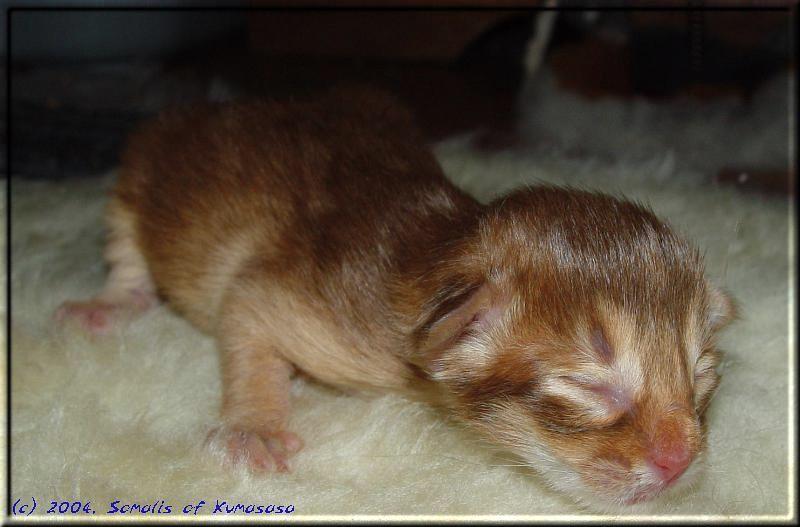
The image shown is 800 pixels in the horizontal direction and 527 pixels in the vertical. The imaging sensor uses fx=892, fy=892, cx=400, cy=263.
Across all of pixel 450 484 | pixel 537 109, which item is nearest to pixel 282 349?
pixel 450 484

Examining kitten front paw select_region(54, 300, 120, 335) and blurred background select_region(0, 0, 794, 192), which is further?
blurred background select_region(0, 0, 794, 192)

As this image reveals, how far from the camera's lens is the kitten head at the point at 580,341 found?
124 cm

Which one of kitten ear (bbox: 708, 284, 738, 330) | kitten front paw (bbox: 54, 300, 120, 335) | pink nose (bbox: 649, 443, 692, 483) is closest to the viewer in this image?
pink nose (bbox: 649, 443, 692, 483)

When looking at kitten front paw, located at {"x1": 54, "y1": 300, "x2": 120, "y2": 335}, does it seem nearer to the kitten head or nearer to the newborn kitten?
the newborn kitten

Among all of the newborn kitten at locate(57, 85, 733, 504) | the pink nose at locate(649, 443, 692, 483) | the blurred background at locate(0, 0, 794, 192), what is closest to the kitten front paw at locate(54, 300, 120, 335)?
the newborn kitten at locate(57, 85, 733, 504)

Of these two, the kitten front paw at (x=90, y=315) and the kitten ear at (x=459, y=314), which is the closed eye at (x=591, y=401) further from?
the kitten front paw at (x=90, y=315)

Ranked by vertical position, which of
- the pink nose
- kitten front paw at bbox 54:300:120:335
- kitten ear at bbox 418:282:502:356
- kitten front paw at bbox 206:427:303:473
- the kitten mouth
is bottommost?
kitten front paw at bbox 54:300:120:335

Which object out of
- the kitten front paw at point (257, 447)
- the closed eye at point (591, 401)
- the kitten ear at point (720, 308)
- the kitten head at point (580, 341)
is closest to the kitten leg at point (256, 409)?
the kitten front paw at point (257, 447)

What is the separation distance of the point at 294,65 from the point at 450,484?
7.81 ft

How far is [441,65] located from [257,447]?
8.29ft

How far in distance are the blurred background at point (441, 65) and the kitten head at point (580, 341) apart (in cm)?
176

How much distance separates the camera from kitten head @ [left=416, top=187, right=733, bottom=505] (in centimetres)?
124

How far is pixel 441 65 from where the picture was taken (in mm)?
3715

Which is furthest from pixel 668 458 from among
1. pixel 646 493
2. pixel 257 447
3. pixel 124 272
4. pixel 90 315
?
pixel 124 272
